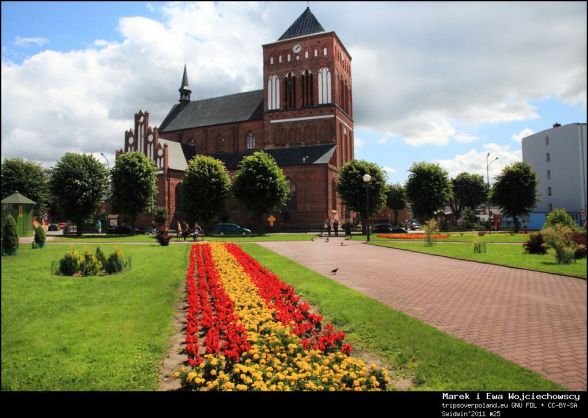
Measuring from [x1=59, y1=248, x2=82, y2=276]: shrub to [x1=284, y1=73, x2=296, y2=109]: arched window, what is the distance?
5614cm

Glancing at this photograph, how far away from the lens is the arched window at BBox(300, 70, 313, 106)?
57969 mm

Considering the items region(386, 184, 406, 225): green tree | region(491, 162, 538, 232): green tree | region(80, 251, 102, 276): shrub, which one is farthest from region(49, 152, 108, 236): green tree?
region(386, 184, 406, 225): green tree

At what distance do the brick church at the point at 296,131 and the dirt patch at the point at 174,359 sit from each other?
43.2 meters

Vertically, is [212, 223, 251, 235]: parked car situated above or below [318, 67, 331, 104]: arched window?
below

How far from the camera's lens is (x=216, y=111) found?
71125mm

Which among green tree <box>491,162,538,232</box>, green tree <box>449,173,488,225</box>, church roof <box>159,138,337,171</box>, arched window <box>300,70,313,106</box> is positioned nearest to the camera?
green tree <box>491,162,538,232</box>

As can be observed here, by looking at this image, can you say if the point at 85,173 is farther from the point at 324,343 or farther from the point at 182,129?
the point at 182,129

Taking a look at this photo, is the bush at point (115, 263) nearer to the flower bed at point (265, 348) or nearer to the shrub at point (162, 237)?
the flower bed at point (265, 348)

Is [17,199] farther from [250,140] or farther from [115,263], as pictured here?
[250,140]

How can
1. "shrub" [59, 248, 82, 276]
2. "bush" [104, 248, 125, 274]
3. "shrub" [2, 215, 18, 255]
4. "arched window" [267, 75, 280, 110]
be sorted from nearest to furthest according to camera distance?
"shrub" [2, 215, 18, 255], "shrub" [59, 248, 82, 276], "bush" [104, 248, 125, 274], "arched window" [267, 75, 280, 110]

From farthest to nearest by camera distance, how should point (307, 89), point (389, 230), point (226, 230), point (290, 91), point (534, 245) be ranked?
1. point (290, 91)
2. point (307, 89)
3. point (389, 230)
4. point (226, 230)
5. point (534, 245)

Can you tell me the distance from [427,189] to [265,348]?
1963 inches

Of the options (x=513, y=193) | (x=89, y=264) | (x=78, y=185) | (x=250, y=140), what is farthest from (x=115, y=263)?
(x=250, y=140)

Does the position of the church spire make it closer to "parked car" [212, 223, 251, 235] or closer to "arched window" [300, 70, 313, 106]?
"arched window" [300, 70, 313, 106]
